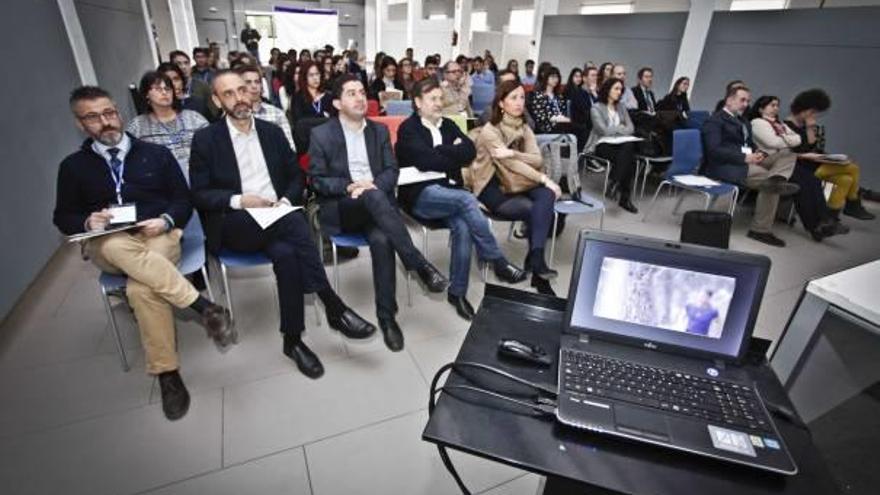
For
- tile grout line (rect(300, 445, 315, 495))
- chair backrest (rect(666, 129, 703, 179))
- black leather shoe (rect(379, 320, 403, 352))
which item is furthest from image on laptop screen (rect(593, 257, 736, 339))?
chair backrest (rect(666, 129, 703, 179))

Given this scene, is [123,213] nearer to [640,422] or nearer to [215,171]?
[215,171]

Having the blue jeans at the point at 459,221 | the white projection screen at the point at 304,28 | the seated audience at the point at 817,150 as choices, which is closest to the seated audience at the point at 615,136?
the seated audience at the point at 817,150

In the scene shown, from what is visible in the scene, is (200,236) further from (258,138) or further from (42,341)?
(42,341)

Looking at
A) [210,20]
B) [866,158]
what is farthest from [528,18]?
[210,20]

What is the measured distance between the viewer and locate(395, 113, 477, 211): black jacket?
8.89 ft

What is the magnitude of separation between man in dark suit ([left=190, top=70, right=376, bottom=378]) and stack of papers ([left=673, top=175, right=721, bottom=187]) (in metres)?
3.08

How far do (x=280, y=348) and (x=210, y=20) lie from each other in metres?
16.0

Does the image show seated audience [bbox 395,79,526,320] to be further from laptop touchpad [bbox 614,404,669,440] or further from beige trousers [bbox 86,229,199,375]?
laptop touchpad [bbox 614,404,669,440]

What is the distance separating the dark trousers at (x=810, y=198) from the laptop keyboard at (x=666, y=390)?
4.14 m

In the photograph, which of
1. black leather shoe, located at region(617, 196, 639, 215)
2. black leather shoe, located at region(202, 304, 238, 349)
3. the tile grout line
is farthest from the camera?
black leather shoe, located at region(617, 196, 639, 215)

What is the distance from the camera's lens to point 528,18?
11.6 meters

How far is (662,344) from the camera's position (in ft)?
3.20

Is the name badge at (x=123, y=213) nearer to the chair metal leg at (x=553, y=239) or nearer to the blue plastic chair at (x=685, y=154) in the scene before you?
the chair metal leg at (x=553, y=239)

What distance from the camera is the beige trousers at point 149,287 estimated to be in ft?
6.01
